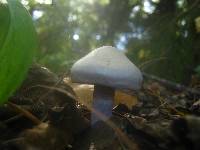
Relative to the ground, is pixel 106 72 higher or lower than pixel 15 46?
lower

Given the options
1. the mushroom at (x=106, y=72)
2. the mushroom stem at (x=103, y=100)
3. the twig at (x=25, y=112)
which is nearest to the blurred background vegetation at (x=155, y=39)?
the mushroom stem at (x=103, y=100)

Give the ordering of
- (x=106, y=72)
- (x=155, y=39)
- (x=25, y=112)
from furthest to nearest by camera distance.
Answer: (x=155, y=39), (x=106, y=72), (x=25, y=112)

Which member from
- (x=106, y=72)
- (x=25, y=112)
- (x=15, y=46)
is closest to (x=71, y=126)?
(x=25, y=112)

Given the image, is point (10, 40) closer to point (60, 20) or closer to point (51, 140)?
point (51, 140)

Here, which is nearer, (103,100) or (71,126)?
(71,126)

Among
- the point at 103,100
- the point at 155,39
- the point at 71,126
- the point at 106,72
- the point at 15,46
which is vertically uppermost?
the point at 155,39

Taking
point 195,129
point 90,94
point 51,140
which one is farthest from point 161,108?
point 195,129

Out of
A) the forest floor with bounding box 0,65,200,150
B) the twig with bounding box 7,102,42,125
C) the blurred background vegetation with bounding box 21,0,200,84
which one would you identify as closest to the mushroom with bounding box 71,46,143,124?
the forest floor with bounding box 0,65,200,150

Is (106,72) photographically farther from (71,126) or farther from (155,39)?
(155,39)
